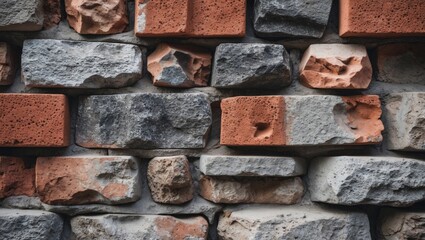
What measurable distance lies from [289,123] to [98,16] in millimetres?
489

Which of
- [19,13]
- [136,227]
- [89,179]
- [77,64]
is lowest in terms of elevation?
[136,227]

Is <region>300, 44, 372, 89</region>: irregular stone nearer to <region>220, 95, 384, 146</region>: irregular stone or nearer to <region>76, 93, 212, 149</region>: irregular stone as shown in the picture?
<region>220, 95, 384, 146</region>: irregular stone

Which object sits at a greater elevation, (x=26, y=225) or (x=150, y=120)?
(x=150, y=120)

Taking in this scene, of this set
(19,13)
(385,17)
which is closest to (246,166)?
(385,17)

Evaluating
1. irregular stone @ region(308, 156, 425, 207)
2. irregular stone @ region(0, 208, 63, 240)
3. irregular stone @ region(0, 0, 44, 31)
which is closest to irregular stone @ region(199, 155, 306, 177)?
irregular stone @ region(308, 156, 425, 207)

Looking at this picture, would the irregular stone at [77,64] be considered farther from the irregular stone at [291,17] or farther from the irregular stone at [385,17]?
the irregular stone at [385,17]

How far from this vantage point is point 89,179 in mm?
949

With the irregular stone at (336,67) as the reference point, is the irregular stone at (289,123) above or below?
below

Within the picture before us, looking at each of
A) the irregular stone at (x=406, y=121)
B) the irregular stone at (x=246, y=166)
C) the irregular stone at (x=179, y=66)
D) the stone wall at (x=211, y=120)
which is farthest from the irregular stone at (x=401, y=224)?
the irregular stone at (x=179, y=66)

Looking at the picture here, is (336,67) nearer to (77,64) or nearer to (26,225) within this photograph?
(77,64)

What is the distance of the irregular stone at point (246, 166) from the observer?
932 millimetres

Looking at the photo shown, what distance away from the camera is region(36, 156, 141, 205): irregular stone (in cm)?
95

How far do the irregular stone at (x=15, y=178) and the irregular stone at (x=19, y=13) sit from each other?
30 centimetres

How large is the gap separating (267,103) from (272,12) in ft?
0.67
